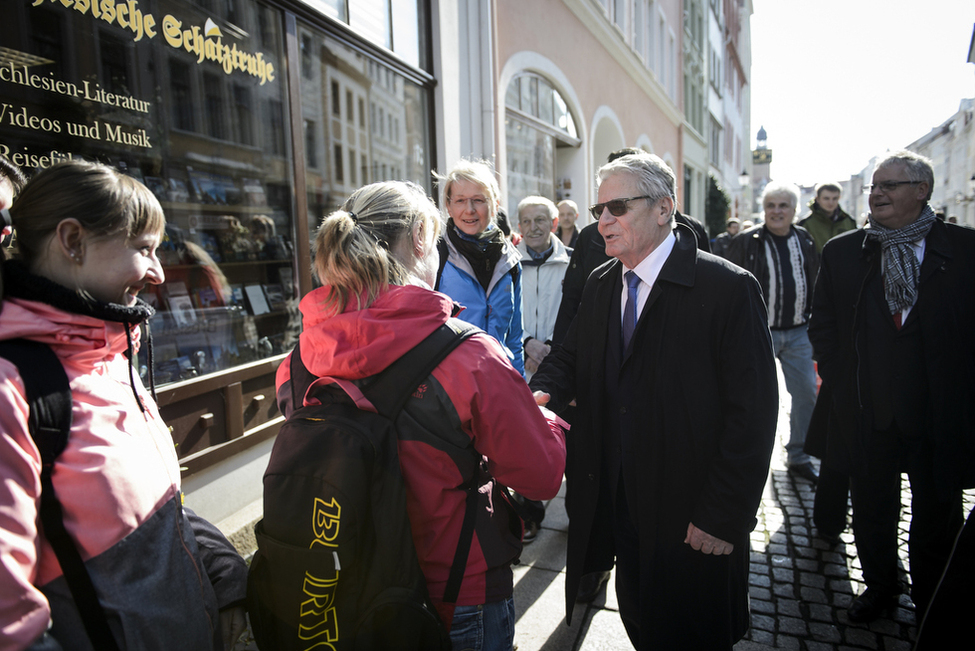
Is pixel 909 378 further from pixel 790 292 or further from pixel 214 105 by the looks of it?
pixel 214 105

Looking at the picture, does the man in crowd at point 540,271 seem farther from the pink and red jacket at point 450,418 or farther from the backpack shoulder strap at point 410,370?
the backpack shoulder strap at point 410,370

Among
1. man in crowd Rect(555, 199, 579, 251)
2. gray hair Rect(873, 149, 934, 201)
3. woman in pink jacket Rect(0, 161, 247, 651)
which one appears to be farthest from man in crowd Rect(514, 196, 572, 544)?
woman in pink jacket Rect(0, 161, 247, 651)

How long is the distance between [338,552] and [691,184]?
2335cm

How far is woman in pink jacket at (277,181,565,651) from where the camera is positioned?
1.38 m

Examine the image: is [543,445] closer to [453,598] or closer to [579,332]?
[453,598]

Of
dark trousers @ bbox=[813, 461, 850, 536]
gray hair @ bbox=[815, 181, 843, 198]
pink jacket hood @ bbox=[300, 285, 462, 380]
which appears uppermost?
gray hair @ bbox=[815, 181, 843, 198]

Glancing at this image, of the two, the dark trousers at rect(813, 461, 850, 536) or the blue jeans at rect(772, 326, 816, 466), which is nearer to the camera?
the dark trousers at rect(813, 461, 850, 536)

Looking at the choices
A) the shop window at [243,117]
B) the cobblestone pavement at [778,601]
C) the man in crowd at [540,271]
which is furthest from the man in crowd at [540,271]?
the shop window at [243,117]

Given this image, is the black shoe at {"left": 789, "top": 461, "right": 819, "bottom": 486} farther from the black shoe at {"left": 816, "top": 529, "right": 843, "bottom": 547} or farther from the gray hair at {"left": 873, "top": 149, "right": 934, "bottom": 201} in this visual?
the gray hair at {"left": 873, "top": 149, "right": 934, "bottom": 201}

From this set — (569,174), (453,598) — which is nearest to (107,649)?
(453,598)

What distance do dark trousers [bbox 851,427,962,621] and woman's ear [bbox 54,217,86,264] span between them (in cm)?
311

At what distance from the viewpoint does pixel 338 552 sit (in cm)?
129

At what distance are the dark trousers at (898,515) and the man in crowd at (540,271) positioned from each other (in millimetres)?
1973

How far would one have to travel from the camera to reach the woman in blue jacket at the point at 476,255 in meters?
3.10
